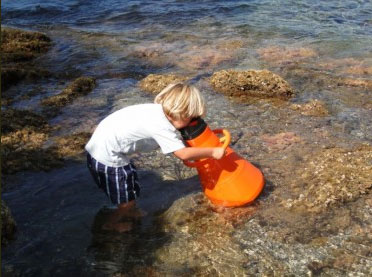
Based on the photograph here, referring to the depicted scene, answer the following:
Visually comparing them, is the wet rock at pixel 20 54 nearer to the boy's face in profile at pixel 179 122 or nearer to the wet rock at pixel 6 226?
the wet rock at pixel 6 226

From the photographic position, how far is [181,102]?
3.69 metres

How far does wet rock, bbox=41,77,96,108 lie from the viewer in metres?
7.02

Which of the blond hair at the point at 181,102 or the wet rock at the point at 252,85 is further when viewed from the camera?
the wet rock at the point at 252,85

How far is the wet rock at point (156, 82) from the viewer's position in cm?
755

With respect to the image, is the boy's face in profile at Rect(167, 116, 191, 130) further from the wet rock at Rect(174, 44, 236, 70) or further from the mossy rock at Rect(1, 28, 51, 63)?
the mossy rock at Rect(1, 28, 51, 63)

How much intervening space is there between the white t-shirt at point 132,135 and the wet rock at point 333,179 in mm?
1532

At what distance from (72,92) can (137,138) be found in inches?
153

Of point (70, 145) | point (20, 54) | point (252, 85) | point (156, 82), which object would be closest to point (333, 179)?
point (252, 85)

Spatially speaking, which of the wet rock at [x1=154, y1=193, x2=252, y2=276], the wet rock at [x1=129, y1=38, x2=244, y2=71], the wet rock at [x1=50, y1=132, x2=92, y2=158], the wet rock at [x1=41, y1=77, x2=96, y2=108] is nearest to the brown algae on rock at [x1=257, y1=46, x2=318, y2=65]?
the wet rock at [x1=129, y1=38, x2=244, y2=71]

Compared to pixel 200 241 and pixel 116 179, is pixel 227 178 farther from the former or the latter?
pixel 116 179

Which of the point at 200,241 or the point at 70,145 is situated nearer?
the point at 200,241

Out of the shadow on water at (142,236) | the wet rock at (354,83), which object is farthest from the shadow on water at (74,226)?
the wet rock at (354,83)

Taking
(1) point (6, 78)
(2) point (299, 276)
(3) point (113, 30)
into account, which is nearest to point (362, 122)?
(2) point (299, 276)

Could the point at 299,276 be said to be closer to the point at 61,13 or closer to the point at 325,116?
the point at 325,116
